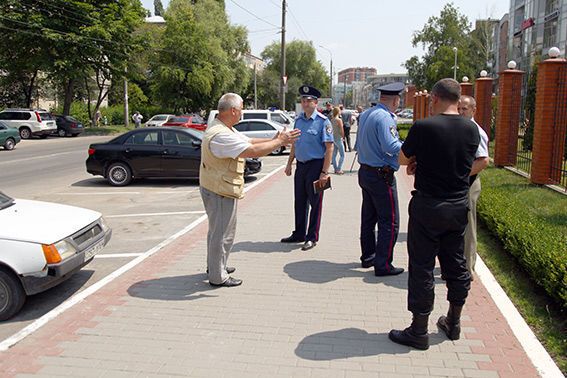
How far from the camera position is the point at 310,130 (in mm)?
6508

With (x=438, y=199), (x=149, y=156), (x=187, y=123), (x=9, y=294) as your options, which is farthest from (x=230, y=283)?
(x=187, y=123)

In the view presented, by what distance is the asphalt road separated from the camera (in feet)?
17.5

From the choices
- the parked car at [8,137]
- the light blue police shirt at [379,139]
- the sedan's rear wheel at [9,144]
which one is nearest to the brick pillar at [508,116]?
the light blue police shirt at [379,139]

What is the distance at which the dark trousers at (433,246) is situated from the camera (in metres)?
3.73

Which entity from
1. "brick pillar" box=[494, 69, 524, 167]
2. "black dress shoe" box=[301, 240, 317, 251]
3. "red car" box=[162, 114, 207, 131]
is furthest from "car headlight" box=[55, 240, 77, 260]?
"red car" box=[162, 114, 207, 131]

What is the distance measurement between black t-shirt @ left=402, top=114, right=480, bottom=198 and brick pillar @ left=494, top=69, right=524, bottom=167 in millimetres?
→ 10355

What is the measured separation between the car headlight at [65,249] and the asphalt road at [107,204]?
1.87 feet

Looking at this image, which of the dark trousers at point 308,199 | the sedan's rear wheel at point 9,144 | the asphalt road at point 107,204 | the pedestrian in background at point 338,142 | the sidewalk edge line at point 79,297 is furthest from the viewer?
the sedan's rear wheel at point 9,144

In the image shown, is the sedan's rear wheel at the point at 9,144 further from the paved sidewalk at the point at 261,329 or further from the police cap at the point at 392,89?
the police cap at the point at 392,89

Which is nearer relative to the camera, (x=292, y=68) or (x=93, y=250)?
(x=93, y=250)

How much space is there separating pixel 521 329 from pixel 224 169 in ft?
9.65

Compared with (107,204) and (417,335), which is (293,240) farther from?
(107,204)

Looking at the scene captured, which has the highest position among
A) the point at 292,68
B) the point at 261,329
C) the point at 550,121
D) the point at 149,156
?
the point at 292,68

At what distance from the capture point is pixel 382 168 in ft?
17.5
